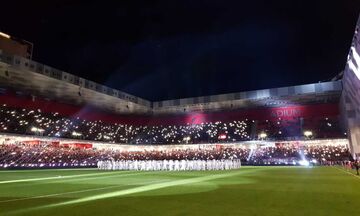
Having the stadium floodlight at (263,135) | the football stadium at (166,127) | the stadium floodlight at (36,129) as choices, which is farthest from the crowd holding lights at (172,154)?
the stadium floodlight at (36,129)

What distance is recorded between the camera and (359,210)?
259 inches

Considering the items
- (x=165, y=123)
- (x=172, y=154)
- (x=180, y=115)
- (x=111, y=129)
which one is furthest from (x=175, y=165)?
(x=172, y=154)

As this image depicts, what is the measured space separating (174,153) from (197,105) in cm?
1294

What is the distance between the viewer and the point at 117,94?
40.5 meters

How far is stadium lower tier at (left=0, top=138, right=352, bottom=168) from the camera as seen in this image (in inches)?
1549

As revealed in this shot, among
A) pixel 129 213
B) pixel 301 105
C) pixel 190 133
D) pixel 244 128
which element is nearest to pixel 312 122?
pixel 301 105

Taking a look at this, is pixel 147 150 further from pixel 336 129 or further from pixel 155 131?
pixel 336 129

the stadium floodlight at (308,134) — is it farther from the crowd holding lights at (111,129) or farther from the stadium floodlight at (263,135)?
the crowd holding lights at (111,129)

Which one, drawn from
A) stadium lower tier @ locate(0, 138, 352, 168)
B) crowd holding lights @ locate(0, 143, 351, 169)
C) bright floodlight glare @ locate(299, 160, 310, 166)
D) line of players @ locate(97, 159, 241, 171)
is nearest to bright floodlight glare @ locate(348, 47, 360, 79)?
line of players @ locate(97, 159, 241, 171)

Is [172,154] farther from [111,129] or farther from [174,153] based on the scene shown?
[111,129]

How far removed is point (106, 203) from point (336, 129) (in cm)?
4426

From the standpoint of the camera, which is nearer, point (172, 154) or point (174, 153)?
point (172, 154)

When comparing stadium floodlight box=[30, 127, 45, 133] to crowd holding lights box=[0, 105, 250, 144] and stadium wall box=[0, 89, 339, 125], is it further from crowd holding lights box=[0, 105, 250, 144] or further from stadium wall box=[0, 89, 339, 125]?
stadium wall box=[0, 89, 339, 125]

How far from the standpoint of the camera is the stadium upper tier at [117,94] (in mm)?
29266
